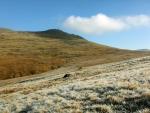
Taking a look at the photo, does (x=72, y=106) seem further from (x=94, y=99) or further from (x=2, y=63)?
(x=2, y=63)

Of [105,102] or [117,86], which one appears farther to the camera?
[117,86]

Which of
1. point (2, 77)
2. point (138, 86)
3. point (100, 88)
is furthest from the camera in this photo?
point (2, 77)

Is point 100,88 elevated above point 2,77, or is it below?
above

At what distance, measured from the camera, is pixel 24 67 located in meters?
108

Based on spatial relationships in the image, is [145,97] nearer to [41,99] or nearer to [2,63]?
[41,99]

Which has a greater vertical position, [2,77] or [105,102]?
[105,102]

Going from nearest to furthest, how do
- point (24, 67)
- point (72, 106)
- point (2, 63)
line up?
point (72, 106) → point (24, 67) → point (2, 63)

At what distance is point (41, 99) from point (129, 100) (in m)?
8.72

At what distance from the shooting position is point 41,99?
28.1 metres

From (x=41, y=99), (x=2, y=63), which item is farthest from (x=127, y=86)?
(x=2, y=63)

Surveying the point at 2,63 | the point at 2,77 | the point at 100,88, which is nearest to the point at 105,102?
the point at 100,88

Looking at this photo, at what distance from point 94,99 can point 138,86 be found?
3560 mm

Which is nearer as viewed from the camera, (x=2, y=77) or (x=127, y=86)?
(x=127, y=86)

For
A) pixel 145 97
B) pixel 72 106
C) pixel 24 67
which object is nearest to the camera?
pixel 145 97
